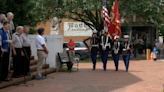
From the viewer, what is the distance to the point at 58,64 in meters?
13.5

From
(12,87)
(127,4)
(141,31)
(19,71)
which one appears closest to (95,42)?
(19,71)

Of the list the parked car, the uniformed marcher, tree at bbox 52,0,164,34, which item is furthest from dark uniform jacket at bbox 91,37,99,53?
the parked car

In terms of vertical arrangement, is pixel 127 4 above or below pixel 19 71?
above

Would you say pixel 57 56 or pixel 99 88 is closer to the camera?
pixel 99 88

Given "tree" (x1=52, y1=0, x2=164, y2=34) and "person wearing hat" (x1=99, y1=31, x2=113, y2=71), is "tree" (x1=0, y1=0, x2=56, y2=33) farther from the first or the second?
"tree" (x1=52, y1=0, x2=164, y2=34)

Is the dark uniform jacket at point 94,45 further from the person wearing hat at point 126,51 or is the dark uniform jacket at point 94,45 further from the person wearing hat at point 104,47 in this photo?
the person wearing hat at point 126,51

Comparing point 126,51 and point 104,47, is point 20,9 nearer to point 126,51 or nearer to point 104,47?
point 104,47

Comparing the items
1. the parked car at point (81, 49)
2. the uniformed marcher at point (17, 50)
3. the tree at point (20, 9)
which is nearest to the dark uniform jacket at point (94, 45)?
the tree at point (20, 9)

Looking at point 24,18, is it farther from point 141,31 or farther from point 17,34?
point 141,31

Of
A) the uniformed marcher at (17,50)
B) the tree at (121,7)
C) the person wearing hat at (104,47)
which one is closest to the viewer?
the uniformed marcher at (17,50)

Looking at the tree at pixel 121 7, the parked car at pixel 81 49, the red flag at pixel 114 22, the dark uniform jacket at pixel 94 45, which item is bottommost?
the parked car at pixel 81 49

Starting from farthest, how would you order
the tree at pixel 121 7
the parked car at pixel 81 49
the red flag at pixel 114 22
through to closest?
the parked car at pixel 81 49, the tree at pixel 121 7, the red flag at pixel 114 22

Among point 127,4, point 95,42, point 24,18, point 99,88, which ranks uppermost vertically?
point 127,4

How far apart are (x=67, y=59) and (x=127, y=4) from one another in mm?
12765
